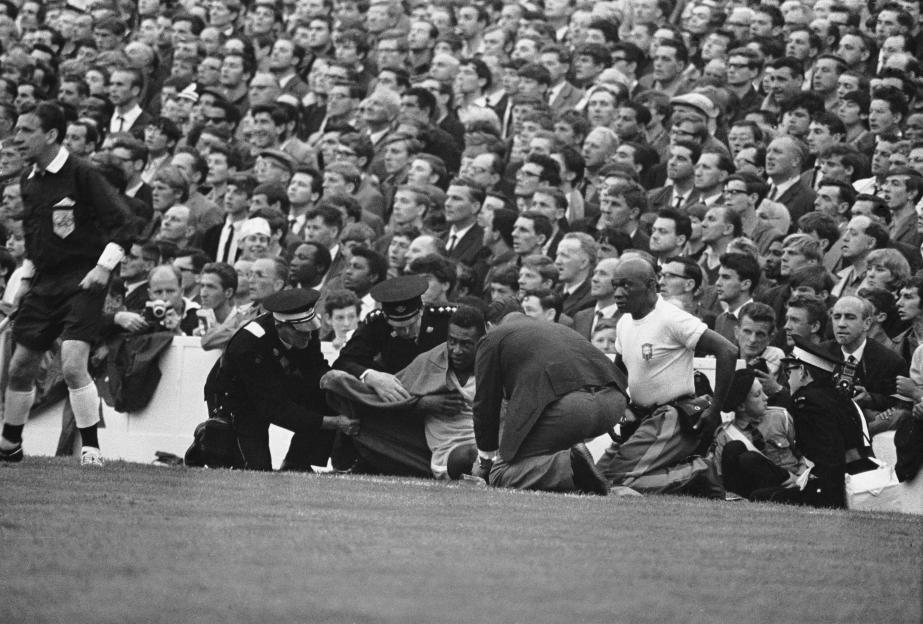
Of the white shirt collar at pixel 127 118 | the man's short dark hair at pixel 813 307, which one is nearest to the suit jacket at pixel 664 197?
the man's short dark hair at pixel 813 307

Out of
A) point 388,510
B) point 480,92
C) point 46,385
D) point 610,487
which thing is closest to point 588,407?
point 610,487

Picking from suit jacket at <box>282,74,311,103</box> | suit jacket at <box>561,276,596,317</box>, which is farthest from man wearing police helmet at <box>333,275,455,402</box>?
suit jacket at <box>282,74,311,103</box>

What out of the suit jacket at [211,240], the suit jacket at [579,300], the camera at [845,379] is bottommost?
the suit jacket at [211,240]

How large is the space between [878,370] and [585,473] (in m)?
2.58

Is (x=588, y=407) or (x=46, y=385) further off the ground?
(x=588, y=407)

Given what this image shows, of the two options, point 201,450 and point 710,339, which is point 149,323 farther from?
point 710,339

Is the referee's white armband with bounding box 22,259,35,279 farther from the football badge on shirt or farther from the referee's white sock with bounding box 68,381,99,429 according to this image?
the referee's white sock with bounding box 68,381,99,429

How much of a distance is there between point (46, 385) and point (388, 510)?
6.95 m

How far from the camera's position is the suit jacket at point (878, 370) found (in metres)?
13.4

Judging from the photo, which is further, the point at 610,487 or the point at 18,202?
the point at 18,202

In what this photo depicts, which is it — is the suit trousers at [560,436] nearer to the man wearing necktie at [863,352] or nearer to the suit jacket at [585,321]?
the man wearing necktie at [863,352]

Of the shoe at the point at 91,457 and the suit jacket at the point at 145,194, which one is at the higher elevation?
the shoe at the point at 91,457

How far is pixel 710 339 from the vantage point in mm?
12727

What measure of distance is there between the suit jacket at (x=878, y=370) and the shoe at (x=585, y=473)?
2.15 meters
